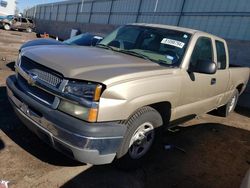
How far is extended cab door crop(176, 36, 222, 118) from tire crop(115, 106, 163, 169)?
64 centimetres

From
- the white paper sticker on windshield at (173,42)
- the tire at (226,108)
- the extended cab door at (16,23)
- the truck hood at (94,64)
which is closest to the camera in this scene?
the truck hood at (94,64)

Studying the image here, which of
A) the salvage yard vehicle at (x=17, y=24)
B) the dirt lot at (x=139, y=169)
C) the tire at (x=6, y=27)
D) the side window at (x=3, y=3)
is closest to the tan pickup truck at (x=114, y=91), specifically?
the dirt lot at (x=139, y=169)

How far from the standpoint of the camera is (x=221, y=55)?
5711 millimetres

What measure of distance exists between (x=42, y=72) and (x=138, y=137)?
140cm

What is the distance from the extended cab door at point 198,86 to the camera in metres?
4.30

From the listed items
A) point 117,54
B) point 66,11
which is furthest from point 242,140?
Answer: point 66,11

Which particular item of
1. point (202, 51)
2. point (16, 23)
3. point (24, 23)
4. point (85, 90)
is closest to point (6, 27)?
point (16, 23)

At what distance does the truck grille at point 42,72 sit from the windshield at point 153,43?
1.43m

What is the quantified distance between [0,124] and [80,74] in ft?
7.09

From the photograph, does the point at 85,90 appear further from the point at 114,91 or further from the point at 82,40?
the point at 82,40

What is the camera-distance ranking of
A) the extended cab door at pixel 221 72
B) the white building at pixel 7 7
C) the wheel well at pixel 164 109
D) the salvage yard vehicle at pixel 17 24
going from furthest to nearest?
the salvage yard vehicle at pixel 17 24 → the white building at pixel 7 7 → the extended cab door at pixel 221 72 → the wheel well at pixel 164 109

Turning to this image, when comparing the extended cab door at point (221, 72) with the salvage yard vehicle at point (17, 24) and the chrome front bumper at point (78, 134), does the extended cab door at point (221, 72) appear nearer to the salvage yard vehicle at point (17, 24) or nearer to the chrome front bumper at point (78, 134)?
the chrome front bumper at point (78, 134)

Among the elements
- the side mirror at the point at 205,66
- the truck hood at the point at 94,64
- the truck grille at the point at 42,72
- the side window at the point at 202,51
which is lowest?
the truck grille at the point at 42,72

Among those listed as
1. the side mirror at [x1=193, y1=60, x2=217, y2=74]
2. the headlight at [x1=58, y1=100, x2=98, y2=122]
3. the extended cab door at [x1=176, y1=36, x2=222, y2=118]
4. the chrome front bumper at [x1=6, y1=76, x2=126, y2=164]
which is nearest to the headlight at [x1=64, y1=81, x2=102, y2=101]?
the headlight at [x1=58, y1=100, x2=98, y2=122]
